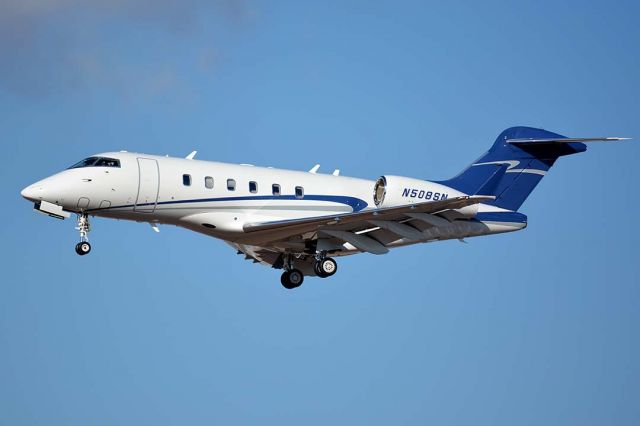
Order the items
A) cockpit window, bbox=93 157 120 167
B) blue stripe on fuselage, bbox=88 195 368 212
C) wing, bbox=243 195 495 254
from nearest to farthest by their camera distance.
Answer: wing, bbox=243 195 495 254 → cockpit window, bbox=93 157 120 167 → blue stripe on fuselage, bbox=88 195 368 212

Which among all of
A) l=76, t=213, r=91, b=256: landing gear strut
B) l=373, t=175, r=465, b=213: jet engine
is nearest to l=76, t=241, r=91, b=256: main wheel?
l=76, t=213, r=91, b=256: landing gear strut

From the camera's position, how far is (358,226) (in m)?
26.3

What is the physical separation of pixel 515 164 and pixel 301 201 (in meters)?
6.04

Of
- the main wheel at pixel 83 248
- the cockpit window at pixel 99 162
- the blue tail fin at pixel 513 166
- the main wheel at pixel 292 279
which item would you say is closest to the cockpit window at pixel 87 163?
the cockpit window at pixel 99 162

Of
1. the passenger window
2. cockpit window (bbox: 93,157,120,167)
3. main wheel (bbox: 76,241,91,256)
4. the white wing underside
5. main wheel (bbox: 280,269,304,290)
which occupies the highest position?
cockpit window (bbox: 93,157,120,167)

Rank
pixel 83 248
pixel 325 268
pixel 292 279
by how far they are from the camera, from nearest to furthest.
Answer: pixel 83 248 → pixel 325 268 → pixel 292 279

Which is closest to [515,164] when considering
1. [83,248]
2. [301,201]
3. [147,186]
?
[301,201]

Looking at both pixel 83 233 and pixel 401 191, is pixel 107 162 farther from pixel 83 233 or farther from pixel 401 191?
pixel 401 191

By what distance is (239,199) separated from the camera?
86.7 ft

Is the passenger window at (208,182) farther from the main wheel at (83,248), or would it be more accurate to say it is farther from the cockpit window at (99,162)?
the main wheel at (83,248)

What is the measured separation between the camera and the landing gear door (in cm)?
2558

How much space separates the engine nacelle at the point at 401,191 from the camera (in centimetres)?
2691

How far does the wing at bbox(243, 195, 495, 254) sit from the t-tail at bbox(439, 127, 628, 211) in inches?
103

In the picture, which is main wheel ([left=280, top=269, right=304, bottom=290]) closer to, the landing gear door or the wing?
the wing
